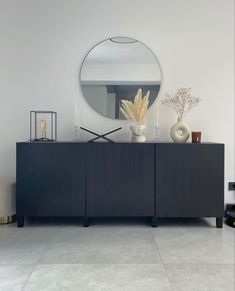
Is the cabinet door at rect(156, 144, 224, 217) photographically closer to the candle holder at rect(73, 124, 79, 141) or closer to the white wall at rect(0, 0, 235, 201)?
the white wall at rect(0, 0, 235, 201)

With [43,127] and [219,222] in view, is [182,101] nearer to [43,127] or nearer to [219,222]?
[219,222]

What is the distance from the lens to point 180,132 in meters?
3.29

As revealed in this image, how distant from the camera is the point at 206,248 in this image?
2.55m

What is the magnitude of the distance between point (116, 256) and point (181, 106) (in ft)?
5.72

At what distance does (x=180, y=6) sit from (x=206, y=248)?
2.41 meters

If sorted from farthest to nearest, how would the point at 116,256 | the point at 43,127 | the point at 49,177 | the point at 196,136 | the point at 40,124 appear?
the point at 40,124
the point at 43,127
the point at 196,136
the point at 49,177
the point at 116,256

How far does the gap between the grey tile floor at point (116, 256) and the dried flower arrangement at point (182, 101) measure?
115cm

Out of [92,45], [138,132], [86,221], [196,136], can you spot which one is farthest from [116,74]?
[86,221]

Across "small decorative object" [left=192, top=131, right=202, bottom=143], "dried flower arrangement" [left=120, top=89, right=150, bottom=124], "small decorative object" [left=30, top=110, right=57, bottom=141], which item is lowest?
"small decorative object" [left=192, top=131, right=202, bottom=143]

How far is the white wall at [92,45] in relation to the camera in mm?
3498

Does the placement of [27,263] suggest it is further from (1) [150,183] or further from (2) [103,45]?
(2) [103,45]

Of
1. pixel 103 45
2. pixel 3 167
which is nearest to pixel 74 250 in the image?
pixel 3 167

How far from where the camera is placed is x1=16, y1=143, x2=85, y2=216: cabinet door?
3068 mm

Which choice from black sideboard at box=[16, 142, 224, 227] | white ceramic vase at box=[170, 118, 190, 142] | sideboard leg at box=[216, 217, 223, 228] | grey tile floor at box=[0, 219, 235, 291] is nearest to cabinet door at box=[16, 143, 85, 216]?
black sideboard at box=[16, 142, 224, 227]
